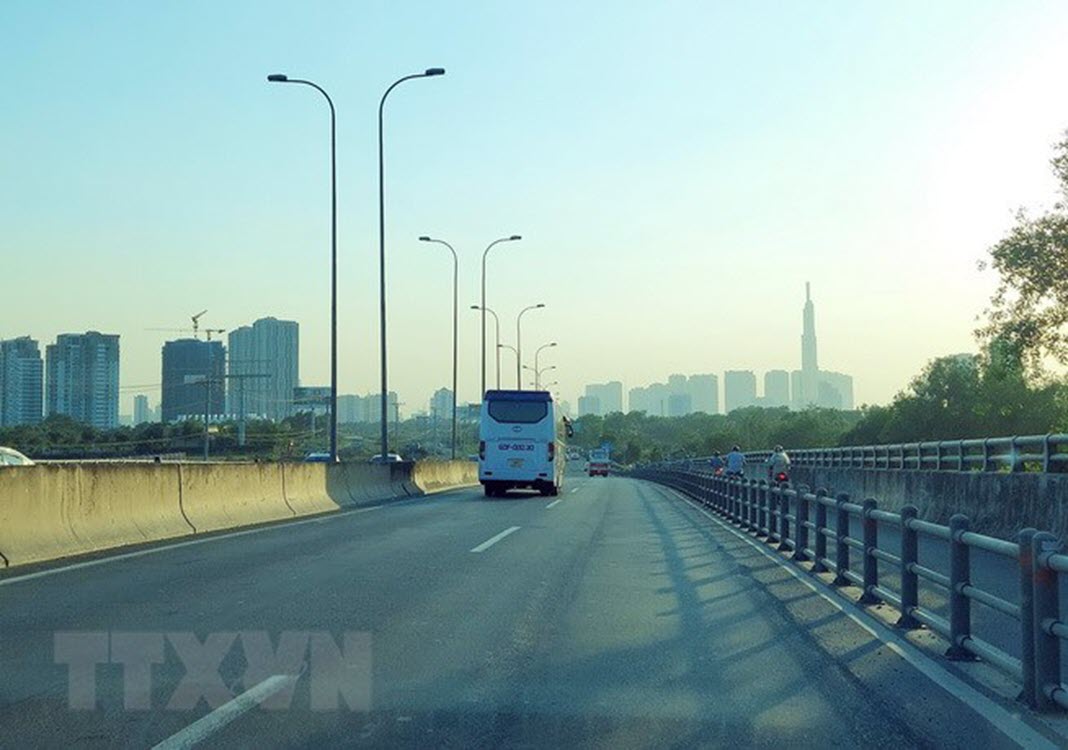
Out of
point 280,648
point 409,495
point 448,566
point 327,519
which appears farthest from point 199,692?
point 409,495

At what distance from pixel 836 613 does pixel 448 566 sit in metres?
4.91

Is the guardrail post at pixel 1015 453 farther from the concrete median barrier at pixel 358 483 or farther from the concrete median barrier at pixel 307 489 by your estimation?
the concrete median barrier at pixel 358 483

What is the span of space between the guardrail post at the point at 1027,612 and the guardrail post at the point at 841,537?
4904 millimetres

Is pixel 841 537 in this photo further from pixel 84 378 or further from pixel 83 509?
pixel 84 378

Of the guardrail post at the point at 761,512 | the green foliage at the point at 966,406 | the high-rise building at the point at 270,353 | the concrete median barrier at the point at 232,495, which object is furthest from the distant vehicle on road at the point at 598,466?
the guardrail post at the point at 761,512

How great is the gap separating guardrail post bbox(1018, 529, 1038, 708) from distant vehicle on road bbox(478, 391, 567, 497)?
31081 millimetres

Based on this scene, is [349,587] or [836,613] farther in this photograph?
[349,587]

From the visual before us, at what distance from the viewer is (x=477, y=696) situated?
280 inches

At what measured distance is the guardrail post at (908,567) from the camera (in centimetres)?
944

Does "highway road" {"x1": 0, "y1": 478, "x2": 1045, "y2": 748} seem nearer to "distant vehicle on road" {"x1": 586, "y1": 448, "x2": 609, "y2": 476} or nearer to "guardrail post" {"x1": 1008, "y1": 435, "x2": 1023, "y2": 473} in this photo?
"guardrail post" {"x1": 1008, "y1": 435, "x2": 1023, "y2": 473}

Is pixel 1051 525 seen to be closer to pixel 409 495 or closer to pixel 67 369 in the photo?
→ pixel 409 495

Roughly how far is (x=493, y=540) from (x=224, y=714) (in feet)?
38.4

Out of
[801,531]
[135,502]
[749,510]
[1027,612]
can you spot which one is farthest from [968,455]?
[1027,612]

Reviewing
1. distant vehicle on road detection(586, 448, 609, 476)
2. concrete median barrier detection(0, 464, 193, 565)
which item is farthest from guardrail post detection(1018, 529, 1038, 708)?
distant vehicle on road detection(586, 448, 609, 476)
